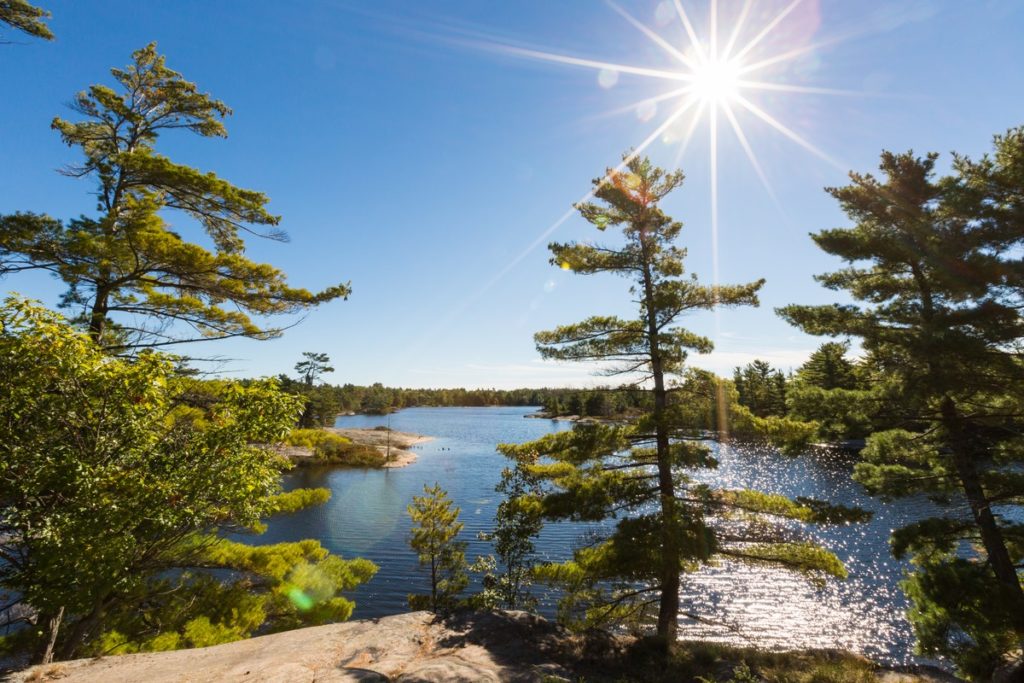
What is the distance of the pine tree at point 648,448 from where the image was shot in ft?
32.8

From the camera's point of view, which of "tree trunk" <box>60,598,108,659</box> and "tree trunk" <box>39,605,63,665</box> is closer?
"tree trunk" <box>60,598,108,659</box>

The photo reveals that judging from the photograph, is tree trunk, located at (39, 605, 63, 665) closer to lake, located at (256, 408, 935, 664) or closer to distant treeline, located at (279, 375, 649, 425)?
distant treeline, located at (279, 375, 649, 425)

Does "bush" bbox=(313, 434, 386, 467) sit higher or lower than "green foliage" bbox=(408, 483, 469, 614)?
lower

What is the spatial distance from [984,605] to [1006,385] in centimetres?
468

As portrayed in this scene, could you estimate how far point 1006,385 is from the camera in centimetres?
925

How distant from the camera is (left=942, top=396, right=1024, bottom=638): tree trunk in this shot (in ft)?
30.2

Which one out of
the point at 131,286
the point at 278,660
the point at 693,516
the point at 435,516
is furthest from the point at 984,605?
the point at 131,286

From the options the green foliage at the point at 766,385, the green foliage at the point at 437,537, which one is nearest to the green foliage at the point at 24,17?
the green foliage at the point at 437,537

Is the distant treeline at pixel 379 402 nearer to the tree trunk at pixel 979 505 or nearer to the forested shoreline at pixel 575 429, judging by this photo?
the forested shoreline at pixel 575 429

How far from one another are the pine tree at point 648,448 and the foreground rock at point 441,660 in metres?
1.58

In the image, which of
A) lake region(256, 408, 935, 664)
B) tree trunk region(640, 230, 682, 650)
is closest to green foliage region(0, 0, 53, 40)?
tree trunk region(640, 230, 682, 650)

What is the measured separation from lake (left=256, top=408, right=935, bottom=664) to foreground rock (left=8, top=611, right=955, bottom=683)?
446 inches

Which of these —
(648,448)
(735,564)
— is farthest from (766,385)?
(648,448)

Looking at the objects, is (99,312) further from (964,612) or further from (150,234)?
(964,612)
